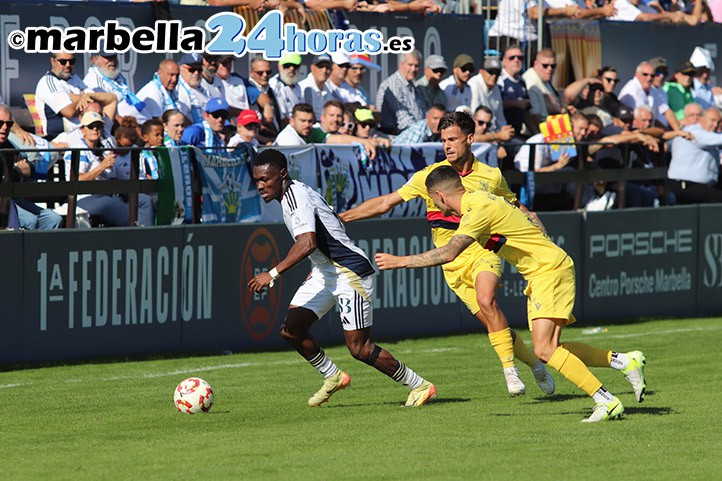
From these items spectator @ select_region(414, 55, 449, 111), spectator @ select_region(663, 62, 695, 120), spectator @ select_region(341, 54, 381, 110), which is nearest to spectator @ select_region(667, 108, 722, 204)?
spectator @ select_region(663, 62, 695, 120)

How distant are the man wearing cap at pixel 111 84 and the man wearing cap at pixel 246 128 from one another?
4.14 ft

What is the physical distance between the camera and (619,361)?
33.9ft

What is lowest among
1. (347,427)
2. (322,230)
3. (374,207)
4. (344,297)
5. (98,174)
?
(347,427)

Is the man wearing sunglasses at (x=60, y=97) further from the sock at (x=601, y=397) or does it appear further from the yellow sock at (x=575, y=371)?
the sock at (x=601, y=397)

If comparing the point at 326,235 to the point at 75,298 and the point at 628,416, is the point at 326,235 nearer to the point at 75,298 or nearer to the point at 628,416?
the point at 628,416

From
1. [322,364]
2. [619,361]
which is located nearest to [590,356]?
[619,361]

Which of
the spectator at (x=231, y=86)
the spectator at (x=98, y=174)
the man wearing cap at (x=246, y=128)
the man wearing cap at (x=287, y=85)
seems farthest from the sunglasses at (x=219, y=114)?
the man wearing cap at (x=287, y=85)

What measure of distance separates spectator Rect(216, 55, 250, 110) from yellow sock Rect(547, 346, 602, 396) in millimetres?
8492

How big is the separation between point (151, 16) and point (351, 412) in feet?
27.5

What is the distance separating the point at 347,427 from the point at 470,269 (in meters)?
2.43

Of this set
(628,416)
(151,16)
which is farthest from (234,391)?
(151,16)

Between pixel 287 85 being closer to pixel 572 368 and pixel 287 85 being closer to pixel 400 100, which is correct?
pixel 400 100

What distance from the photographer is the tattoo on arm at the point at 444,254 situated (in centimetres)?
942

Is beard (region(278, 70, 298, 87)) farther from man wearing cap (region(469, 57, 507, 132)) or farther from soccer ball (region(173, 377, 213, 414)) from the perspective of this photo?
soccer ball (region(173, 377, 213, 414))
